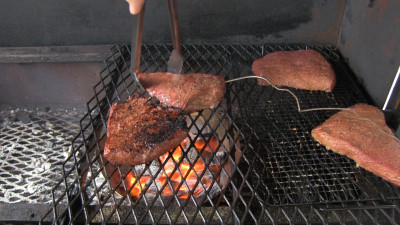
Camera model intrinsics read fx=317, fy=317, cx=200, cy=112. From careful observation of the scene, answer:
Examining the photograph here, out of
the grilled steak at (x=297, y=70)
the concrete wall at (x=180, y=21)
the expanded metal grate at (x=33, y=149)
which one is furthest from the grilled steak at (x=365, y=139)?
the expanded metal grate at (x=33, y=149)

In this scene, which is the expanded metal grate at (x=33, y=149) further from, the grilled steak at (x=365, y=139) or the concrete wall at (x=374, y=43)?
the concrete wall at (x=374, y=43)

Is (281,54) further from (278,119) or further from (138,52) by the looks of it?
(138,52)

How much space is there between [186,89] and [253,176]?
2.25ft

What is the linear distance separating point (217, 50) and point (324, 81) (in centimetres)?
86

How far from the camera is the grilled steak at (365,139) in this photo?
1609 millimetres

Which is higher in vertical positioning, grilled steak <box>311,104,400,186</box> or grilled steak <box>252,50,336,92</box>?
grilled steak <box>252,50,336,92</box>

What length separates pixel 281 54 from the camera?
7.93 ft


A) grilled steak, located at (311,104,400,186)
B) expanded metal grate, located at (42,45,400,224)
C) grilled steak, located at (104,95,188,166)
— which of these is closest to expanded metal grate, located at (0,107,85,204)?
expanded metal grate, located at (42,45,400,224)

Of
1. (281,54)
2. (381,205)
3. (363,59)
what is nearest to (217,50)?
(281,54)

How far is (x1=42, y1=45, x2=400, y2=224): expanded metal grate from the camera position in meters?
1.47

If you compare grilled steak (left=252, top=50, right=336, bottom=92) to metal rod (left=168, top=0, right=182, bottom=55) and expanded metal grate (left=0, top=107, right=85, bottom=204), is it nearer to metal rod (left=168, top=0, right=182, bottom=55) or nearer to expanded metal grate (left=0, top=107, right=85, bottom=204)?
metal rod (left=168, top=0, right=182, bottom=55)

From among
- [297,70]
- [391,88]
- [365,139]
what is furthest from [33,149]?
[391,88]

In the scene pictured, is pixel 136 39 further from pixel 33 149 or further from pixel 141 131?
pixel 33 149

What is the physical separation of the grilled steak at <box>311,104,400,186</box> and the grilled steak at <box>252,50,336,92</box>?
0.32 metres
